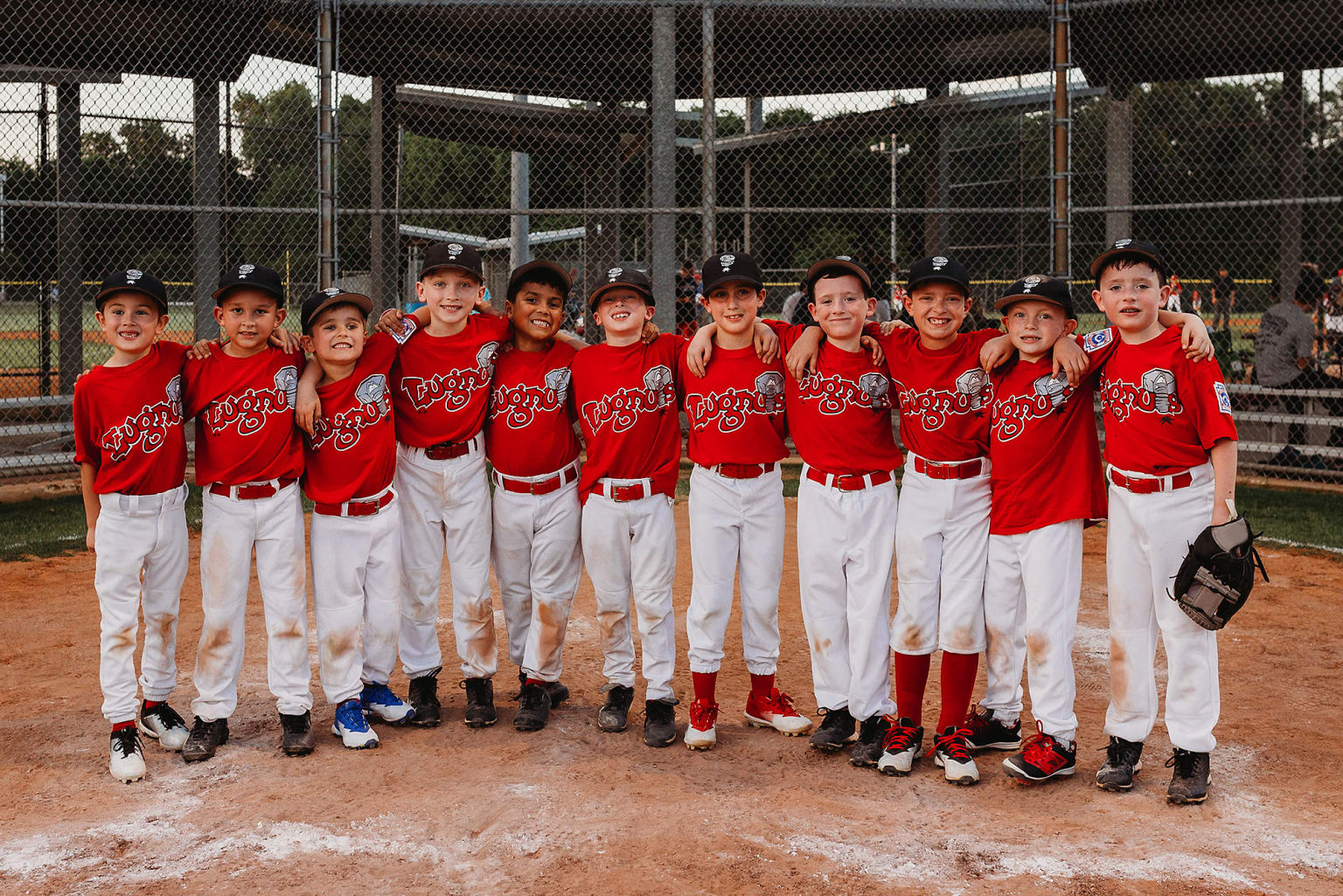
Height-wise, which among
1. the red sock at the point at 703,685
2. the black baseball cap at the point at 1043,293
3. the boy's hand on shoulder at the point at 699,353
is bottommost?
the red sock at the point at 703,685

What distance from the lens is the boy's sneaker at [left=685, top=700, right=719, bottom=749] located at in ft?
12.4

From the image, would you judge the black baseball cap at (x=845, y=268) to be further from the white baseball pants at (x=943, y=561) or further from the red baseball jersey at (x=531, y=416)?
the red baseball jersey at (x=531, y=416)

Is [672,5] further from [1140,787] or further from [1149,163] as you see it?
[1149,163]

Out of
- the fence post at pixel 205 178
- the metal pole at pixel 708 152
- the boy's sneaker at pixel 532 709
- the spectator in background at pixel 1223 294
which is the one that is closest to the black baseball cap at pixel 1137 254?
the boy's sneaker at pixel 532 709

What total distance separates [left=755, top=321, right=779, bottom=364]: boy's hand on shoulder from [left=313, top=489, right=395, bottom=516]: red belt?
141 cm

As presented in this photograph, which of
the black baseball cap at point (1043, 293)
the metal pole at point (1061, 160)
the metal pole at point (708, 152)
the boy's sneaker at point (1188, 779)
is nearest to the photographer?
the boy's sneaker at point (1188, 779)

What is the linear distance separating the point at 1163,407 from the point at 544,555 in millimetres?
2095

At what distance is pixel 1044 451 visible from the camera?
347cm

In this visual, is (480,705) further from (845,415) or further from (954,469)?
(954,469)

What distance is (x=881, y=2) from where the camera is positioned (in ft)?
29.8

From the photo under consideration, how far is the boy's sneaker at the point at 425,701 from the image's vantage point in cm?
403

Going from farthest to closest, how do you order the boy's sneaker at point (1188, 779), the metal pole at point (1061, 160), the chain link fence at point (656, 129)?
the chain link fence at point (656, 129), the metal pole at point (1061, 160), the boy's sneaker at point (1188, 779)

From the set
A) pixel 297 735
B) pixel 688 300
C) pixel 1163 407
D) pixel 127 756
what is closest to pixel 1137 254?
pixel 1163 407

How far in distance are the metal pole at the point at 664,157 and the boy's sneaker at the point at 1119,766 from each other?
6.13 m
